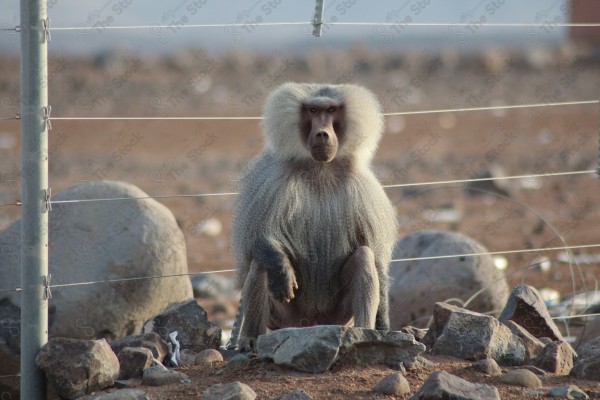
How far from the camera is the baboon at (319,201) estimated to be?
516cm

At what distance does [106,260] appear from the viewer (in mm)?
6184

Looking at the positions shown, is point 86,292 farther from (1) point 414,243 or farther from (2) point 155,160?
(2) point 155,160

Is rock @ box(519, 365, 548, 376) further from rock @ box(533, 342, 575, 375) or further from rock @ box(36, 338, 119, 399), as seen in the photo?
rock @ box(36, 338, 119, 399)

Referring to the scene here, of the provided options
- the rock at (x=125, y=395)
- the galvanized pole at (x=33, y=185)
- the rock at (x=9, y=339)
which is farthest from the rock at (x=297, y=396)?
the rock at (x=9, y=339)

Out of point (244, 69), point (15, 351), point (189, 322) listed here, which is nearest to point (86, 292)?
point (15, 351)

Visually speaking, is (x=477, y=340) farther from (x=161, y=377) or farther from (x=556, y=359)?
(x=161, y=377)

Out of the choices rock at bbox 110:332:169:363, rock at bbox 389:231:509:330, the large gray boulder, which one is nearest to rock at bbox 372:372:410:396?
rock at bbox 110:332:169:363

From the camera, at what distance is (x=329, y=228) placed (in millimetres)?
5238

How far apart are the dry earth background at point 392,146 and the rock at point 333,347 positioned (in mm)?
86

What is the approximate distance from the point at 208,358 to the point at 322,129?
1266mm

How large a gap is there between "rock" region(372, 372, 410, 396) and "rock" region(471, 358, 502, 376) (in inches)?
20.8

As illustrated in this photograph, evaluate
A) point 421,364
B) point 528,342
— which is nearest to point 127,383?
point 421,364

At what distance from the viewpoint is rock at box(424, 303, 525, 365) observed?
4922 millimetres

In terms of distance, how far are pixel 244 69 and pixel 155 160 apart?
21.5 meters
